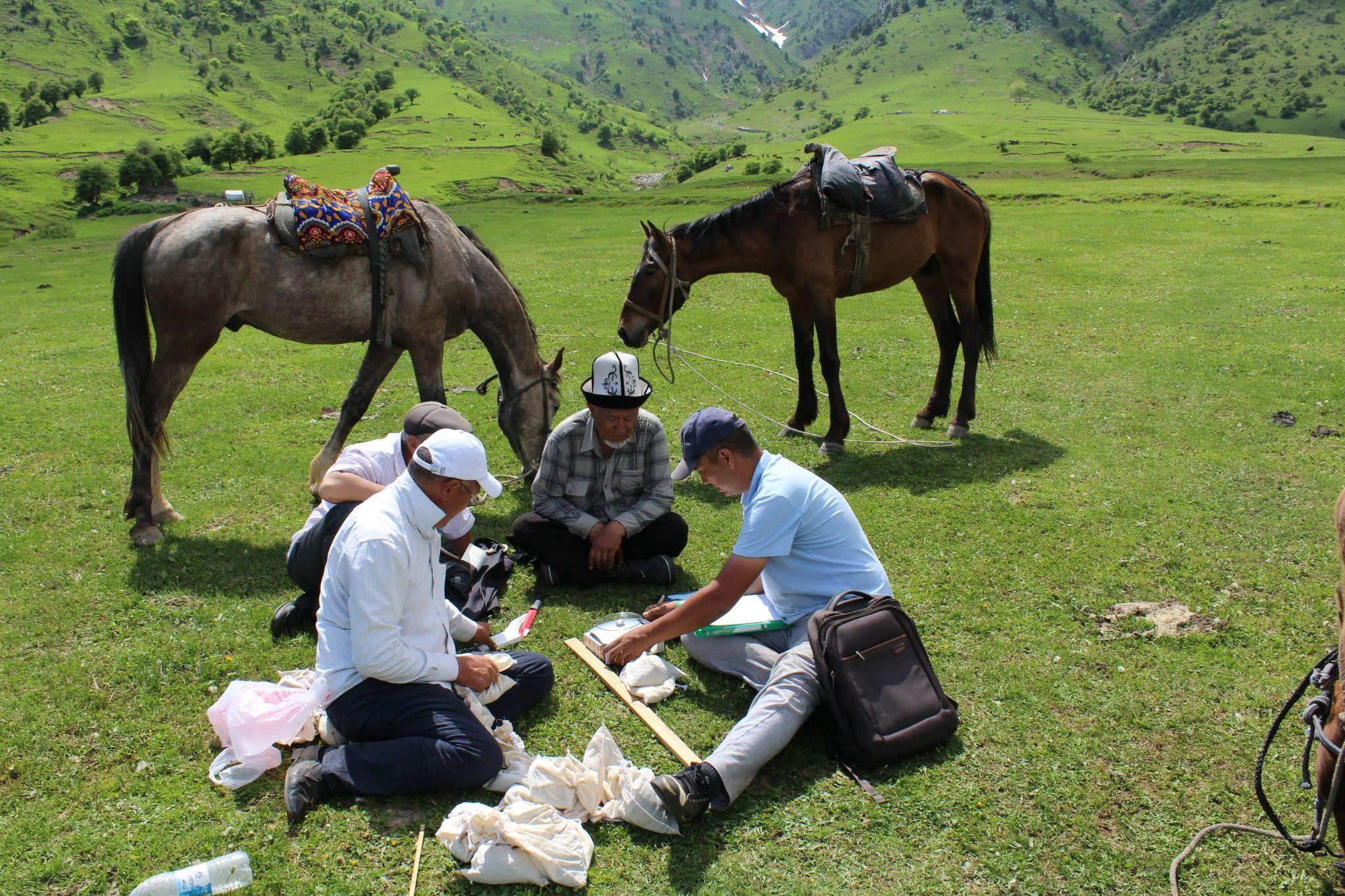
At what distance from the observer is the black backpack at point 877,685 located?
4.43 meters

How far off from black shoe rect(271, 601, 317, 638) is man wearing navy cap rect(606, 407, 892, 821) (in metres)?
2.26

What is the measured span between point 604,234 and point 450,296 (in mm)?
24795

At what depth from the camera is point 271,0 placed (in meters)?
167

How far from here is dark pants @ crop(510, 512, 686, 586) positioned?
656 centimetres

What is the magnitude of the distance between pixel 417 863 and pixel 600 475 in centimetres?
338

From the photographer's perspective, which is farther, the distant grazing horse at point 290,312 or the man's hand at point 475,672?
the distant grazing horse at point 290,312

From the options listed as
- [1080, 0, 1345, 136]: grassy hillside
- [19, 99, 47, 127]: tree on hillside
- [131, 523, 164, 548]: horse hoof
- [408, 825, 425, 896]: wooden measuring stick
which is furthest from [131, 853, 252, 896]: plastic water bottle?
[1080, 0, 1345, 136]: grassy hillside

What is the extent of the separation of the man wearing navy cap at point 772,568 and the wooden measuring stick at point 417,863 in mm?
1483

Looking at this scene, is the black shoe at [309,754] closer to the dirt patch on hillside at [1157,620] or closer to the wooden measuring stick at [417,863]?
the wooden measuring stick at [417,863]

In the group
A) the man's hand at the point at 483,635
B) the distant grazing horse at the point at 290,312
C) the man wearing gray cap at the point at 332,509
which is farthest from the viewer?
the distant grazing horse at the point at 290,312

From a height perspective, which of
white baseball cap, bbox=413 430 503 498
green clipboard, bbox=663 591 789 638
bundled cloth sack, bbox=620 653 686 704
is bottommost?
bundled cloth sack, bbox=620 653 686 704

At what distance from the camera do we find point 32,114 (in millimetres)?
95500

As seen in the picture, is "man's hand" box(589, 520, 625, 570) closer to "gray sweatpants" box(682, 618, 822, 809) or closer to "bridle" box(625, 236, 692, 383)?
"gray sweatpants" box(682, 618, 822, 809)

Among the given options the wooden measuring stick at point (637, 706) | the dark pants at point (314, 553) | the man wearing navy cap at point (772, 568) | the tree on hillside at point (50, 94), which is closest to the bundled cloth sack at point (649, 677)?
the wooden measuring stick at point (637, 706)
